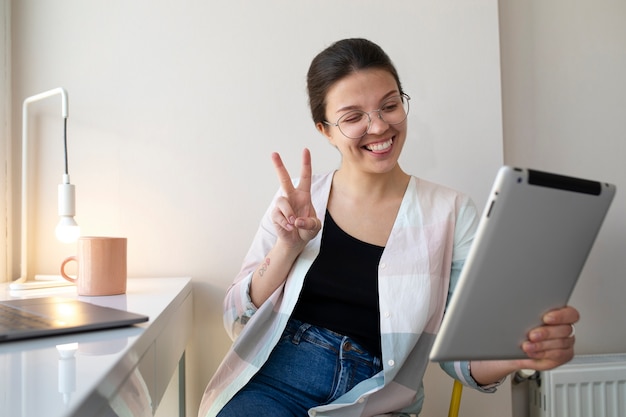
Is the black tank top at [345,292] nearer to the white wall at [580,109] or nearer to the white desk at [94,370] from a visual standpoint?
the white desk at [94,370]

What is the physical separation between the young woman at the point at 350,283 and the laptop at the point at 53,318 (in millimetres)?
346

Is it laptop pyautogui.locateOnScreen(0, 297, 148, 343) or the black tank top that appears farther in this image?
the black tank top

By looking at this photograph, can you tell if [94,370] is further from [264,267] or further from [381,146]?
[381,146]

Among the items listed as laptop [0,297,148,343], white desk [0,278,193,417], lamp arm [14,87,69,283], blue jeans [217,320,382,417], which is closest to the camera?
white desk [0,278,193,417]

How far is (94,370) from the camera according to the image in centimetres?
50

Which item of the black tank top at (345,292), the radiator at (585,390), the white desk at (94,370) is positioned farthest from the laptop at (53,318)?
the radiator at (585,390)

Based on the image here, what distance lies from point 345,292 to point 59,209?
69 centimetres

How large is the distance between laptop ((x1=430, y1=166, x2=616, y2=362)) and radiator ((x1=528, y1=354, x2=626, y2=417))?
870mm

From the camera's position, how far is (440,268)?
1091mm

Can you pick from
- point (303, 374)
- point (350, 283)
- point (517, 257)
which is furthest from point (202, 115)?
point (517, 257)

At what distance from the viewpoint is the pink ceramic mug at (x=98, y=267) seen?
1026 mm

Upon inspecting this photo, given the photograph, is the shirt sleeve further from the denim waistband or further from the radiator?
the radiator

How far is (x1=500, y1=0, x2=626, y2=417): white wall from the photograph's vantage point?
164cm

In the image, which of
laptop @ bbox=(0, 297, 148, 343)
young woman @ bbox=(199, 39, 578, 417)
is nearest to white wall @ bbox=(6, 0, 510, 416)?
young woman @ bbox=(199, 39, 578, 417)
